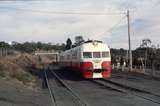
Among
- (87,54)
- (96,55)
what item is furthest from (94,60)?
(87,54)

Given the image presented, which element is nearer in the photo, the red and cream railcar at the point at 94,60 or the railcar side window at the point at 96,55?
the red and cream railcar at the point at 94,60

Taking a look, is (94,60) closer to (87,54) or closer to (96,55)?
(96,55)

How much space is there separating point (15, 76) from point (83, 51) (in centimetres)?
668

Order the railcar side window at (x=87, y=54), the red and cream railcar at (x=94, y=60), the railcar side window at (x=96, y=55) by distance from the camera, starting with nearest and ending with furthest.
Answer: the red and cream railcar at (x=94, y=60) → the railcar side window at (x=87, y=54) → the railcar side window at (x=96, y=55)

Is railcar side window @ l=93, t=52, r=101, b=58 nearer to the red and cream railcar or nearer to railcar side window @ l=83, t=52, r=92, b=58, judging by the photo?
the red and cream railcar

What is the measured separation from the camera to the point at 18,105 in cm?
1772

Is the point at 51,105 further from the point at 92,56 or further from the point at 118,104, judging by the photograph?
the point at 92,56

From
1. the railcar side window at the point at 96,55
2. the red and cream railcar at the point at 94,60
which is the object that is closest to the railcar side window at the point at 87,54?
the red and cream railcar at the point at 94,60

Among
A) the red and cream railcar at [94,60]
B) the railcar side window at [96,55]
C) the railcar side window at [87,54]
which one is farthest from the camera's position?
the railcar side window at [96,55]

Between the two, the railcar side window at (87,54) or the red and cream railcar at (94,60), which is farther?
the railcar side window at (87,54)

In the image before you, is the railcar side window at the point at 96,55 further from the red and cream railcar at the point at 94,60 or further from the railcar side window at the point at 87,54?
the railcar side window at the point at 87,54

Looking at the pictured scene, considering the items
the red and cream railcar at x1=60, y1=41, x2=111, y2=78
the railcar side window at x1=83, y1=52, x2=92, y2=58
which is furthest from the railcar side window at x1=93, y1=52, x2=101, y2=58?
the railcar side window at x1=83, y1=52, x2=92, y2=58

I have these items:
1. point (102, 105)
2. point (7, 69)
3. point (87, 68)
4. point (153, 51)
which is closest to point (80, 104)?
point (102, 105)

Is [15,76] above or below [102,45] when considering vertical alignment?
below
